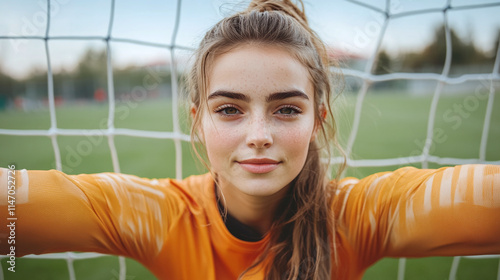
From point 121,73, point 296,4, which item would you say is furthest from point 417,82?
point 296,4

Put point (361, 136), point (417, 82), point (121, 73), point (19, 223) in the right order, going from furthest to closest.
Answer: point (121, 73), point (417, 82), point (361, 136), point (19, 223)

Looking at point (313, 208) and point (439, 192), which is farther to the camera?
point (313, 208)

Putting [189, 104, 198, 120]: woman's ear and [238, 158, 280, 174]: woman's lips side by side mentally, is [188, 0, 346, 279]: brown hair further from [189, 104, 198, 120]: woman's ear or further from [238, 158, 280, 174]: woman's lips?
[238, 158, 280, 174]: woman's lips

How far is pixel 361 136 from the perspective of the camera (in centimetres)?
770

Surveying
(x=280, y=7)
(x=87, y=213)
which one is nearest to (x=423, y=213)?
(x=280, y=7)

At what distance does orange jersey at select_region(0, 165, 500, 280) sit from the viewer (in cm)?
75

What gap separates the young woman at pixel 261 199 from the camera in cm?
76

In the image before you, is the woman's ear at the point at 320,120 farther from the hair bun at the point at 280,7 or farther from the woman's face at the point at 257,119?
the hair bun at the point at 280,7

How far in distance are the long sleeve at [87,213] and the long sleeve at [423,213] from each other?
0.52 metres

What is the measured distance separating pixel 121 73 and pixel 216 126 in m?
24.3

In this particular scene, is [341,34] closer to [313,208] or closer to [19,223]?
[313,208]

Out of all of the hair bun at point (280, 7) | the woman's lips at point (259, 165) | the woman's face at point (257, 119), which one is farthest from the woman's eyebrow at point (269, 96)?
the hair bun at point (280, 7)

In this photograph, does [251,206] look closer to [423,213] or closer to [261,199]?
[261,199]

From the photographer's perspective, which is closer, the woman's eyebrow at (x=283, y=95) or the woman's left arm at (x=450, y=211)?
the woman's left arm at (x=450, y=211)
